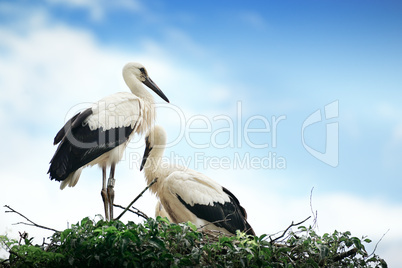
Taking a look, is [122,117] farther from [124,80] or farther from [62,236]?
[62,236]

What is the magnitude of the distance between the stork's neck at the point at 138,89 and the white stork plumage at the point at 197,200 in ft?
2.75

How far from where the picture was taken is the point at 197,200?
5.56 m

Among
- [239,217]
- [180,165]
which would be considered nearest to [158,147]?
[180,165]

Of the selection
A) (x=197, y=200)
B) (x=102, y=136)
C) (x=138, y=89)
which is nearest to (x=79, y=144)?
(x=102, y=136)

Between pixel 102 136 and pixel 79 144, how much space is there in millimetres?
269

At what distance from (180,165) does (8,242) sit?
242 centimetres

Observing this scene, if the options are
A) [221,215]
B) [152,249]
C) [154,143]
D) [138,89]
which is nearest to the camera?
[152,249]

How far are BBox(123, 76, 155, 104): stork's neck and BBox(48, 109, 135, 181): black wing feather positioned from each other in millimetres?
738

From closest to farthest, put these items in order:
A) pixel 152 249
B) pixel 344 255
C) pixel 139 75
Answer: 1. pixel 152 249
2. pixel 344 255
3. pixel 139 75

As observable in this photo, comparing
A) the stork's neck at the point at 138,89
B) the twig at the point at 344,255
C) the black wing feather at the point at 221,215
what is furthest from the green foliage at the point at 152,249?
the stork's neck at the point at 138,89

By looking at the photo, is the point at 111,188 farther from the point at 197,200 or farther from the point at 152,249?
the point at 152,249

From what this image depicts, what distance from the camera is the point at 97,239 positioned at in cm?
374

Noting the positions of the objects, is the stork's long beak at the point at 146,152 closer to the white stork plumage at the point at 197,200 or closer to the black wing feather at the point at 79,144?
the white stork plumage at the point at 197,200

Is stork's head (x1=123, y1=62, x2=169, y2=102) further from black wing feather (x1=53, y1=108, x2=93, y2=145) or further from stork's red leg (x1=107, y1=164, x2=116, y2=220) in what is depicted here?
stork's red leg (x1=107, y1=164, x2=116, y2=220)
